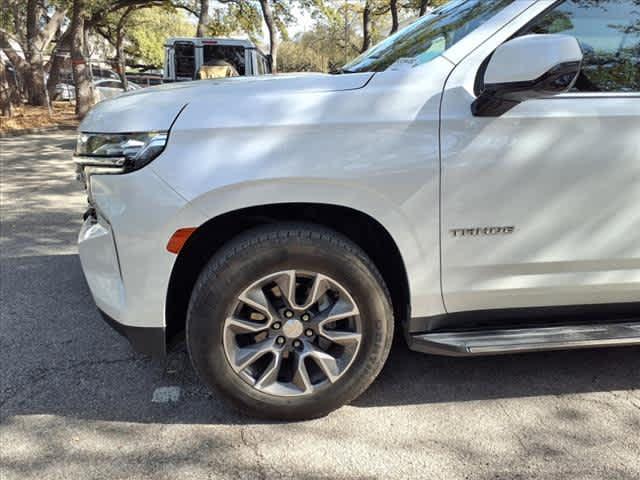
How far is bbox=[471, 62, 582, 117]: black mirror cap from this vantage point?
6.59 ft

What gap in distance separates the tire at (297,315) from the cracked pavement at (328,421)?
6.3 inches

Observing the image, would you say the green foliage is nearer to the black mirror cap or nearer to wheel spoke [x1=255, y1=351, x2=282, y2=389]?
the black mirror cap

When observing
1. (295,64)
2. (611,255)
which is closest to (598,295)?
(611,255)

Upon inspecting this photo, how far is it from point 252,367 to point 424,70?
1546 millimetres

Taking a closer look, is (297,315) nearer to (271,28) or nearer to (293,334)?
(293,334)

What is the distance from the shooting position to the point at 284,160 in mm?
2129

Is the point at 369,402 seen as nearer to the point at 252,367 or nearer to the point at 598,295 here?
the point at 252,367

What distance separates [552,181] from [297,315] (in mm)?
1272

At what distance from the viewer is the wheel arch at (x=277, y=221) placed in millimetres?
2322

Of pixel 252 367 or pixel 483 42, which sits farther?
pixel 252 367

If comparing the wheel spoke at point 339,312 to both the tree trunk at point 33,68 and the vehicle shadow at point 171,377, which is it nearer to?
the vehicle shadow at point 171,377

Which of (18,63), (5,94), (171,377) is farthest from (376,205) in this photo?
(18,63)

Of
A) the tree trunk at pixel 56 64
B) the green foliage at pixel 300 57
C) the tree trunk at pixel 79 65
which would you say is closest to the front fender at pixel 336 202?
the tree trunk at pixel 79 65

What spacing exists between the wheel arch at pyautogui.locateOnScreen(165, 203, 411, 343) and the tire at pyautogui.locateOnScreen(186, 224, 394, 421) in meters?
0.11
